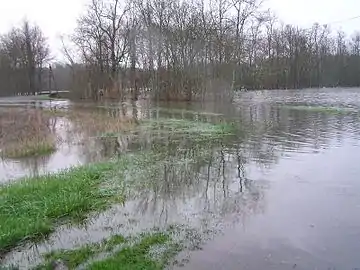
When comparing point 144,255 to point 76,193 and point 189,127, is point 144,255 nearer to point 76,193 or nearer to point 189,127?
point 76,193

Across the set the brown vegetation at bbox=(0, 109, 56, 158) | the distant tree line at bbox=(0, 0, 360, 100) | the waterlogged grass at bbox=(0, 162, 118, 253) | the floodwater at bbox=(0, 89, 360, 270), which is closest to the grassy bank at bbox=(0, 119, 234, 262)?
the waterlogged grass at bbox=(0, 162, 118, 253)

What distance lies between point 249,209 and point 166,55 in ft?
122

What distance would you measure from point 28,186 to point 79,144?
7.70 metres

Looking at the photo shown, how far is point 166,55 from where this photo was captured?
4381 cm

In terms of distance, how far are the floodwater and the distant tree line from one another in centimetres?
2738

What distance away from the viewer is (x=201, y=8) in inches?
1626

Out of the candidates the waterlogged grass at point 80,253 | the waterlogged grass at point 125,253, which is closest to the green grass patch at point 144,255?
the waterlogged grass at point 125,253

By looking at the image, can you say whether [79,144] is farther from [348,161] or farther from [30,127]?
[348,161]

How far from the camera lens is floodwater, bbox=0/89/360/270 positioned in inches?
231

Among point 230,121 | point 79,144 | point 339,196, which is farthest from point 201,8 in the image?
point 339,196

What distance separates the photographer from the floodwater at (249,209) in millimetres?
5875

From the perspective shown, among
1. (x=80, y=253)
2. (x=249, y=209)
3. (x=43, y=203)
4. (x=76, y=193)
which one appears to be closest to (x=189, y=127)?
(x=76, y=193)

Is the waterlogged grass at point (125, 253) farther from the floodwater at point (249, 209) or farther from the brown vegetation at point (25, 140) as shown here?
the brown vegetation at point (25, 140)

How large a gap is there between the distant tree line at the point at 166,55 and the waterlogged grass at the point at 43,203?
3265 cm
